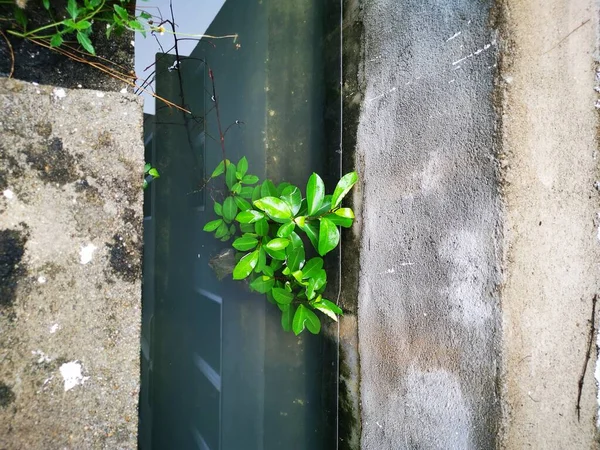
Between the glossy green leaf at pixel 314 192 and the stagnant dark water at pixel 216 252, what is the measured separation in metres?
0.49

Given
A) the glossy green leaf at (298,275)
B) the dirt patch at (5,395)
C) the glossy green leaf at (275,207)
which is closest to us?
the dirt patch at (5,395)

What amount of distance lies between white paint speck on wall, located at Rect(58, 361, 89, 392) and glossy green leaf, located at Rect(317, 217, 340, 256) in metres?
0.86

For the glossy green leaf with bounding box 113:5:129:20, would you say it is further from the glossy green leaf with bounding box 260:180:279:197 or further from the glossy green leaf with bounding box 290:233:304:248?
the glossy green leaf with bounding box 290:233:304:248

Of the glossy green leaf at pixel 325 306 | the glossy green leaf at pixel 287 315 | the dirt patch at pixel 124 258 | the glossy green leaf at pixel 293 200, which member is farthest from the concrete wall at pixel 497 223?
the dirt patch at pixel 124 258

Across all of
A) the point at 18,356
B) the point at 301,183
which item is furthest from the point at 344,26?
the point at 18,356

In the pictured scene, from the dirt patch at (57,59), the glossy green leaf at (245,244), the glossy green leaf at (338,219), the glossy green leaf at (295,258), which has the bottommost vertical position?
the glossy green leaf at (295,258)

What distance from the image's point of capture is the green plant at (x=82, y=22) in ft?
3.80

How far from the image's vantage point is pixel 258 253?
1668 mm

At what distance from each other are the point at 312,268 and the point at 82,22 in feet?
3.88

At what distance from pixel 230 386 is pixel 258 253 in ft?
2.62

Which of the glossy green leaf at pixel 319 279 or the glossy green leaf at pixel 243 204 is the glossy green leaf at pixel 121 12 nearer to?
the glossy green leaf at pixel 243 204

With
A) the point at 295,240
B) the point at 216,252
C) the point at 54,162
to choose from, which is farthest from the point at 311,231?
the point at 54,162

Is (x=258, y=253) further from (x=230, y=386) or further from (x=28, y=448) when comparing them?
(x=28, y=448)

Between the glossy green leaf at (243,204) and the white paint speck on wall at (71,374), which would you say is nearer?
the white paint speck on wall at (71,374)
